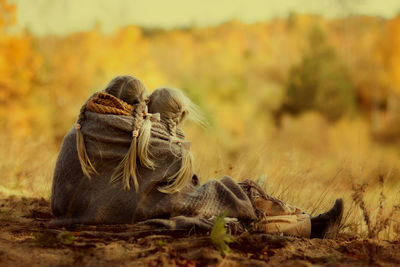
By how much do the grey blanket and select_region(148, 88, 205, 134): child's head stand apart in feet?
0.32

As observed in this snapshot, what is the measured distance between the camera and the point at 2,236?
3.16 meters

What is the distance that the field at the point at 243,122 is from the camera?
300 cm

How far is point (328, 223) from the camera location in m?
3.47

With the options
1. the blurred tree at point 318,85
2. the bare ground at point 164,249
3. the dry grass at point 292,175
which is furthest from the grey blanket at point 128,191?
the blurred tree at point 318,85

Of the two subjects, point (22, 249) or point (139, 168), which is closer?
point (22, 249)

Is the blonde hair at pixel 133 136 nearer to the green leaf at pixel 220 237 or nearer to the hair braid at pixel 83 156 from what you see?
the hair braid at pixel 83 156

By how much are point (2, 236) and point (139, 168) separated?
1.00 metres

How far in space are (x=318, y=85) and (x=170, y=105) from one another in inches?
916

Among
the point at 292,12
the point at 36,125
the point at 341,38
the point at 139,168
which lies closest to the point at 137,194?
the point at 139,168

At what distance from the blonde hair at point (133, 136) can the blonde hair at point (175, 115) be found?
12cm

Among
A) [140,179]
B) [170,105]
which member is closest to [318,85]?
[170,105]

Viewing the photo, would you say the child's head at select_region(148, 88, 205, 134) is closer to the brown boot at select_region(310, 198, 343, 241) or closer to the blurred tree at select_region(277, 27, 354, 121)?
the brown boot at select_region(310, 198, 343, 241)

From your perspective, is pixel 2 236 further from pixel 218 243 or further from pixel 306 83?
pixel 306 83

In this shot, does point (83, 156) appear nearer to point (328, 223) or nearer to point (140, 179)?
point (140, 179)
